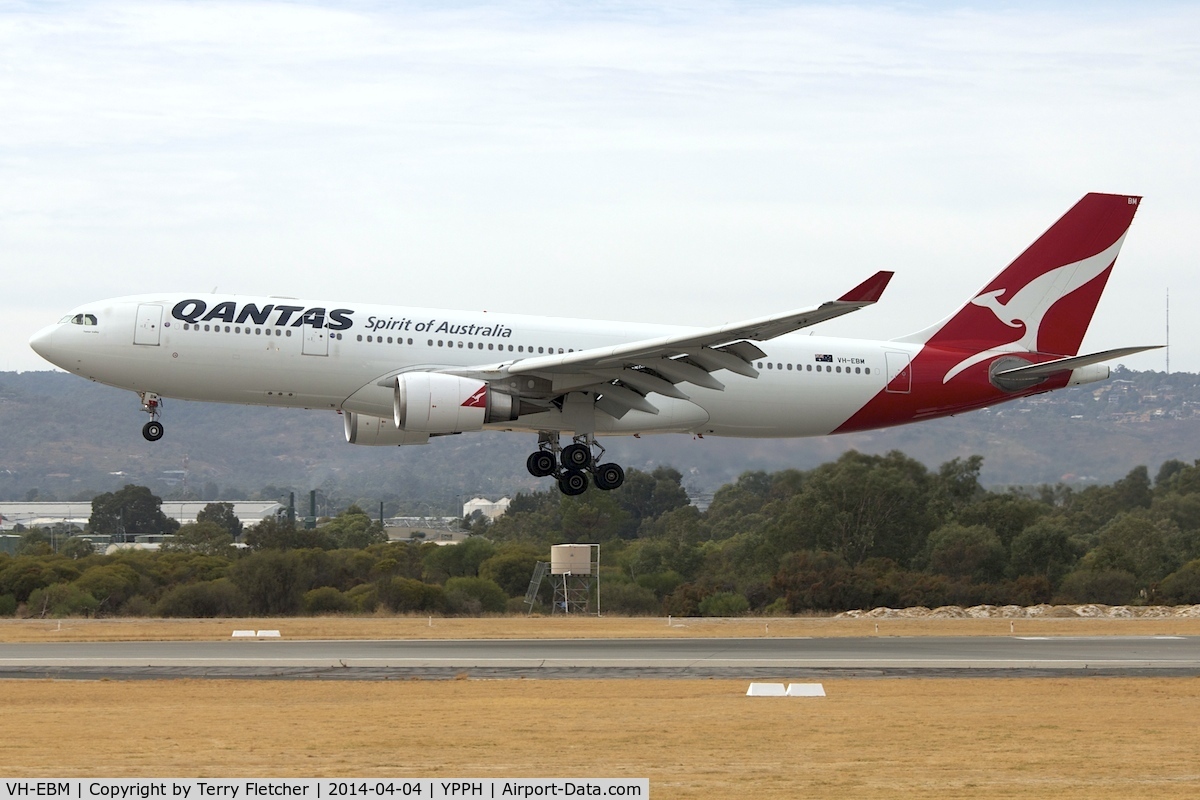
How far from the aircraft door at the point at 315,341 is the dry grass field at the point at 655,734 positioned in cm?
919

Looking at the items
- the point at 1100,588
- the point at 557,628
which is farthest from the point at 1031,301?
the point at 1100,588

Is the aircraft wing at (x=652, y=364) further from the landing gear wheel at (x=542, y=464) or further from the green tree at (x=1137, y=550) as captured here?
the green tree at (x=1137, y=550)

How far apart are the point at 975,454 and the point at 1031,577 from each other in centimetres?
2895

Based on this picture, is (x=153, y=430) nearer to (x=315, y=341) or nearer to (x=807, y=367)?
(x=315, y=341)

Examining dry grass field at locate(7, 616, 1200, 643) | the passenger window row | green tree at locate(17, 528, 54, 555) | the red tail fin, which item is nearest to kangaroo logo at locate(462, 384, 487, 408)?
the passenger window row

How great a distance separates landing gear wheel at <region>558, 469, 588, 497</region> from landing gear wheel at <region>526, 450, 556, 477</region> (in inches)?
19.6

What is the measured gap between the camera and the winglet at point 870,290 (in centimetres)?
3180

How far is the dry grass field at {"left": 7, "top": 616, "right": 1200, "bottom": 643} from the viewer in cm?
4709

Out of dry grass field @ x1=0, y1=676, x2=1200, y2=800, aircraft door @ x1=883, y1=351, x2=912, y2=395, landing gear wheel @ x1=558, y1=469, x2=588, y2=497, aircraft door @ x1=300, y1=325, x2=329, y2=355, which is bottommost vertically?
dry grass field @ x1=0, y1=676, x2=1200, y2=800

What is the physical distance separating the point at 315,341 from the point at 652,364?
338 inches

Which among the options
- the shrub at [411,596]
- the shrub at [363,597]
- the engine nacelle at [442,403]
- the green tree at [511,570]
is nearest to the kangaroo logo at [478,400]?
the engine nacelle at [442,403]

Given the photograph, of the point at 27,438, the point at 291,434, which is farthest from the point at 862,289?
the point at 27,438

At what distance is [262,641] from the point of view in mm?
43875

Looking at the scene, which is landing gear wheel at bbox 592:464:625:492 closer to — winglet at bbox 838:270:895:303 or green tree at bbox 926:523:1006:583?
winglet at bbox 838:270:895:303
